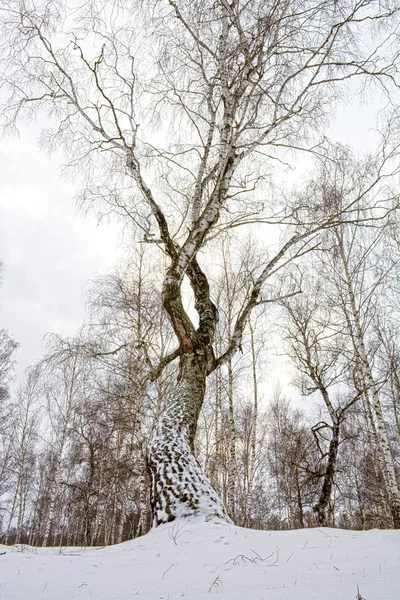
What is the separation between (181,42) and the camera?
5.64 m

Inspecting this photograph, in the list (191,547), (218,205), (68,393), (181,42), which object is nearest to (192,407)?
(191,547)

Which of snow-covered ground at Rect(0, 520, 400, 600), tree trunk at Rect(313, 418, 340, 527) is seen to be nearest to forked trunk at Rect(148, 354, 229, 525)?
snow-covered ground at Rect(0, 520, 400, 600)

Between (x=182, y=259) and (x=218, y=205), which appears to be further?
(x=218, y=205)

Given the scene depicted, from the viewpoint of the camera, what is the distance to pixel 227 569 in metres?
1.58

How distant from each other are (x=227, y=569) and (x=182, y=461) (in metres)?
1.81

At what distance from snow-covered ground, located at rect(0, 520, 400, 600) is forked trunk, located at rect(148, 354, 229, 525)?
39cm

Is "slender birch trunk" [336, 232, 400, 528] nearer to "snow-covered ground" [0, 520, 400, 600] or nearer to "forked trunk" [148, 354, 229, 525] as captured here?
"forked trunk" [148, 354, 229, 525]

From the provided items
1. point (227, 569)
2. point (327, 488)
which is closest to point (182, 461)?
point (227, 569)

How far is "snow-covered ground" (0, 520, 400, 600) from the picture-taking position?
3.89 feet

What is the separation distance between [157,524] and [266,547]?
119 cm

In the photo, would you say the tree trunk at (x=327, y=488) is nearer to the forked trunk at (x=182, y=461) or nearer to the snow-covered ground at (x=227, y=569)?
the forked trunk at (x=182, y=461)

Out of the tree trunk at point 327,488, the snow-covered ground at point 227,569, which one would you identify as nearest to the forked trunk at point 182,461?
the snow-covered ground at point 227,569

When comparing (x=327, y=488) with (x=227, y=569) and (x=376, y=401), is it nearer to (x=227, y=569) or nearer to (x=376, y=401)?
(x=376, y=401)

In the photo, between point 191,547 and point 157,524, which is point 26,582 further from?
point 157,524
